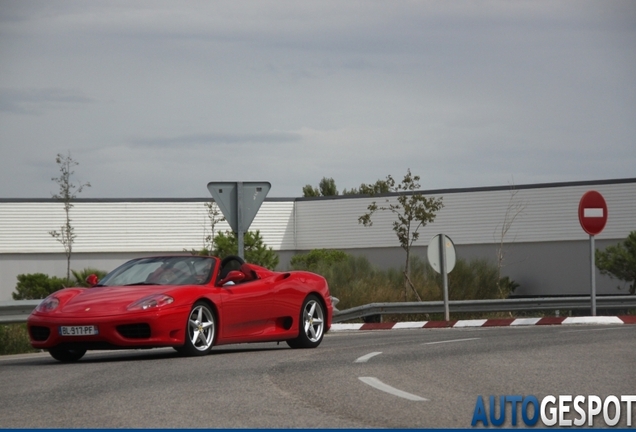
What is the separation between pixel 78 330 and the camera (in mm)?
11984

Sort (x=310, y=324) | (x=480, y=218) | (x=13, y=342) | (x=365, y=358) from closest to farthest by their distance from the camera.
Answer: (x=365, y=358)
(x=310, y=324)
(x=13, y=342)
(x=480, y=218)

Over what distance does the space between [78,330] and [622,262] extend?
33.0m

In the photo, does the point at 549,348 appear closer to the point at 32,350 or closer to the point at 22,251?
the point at 32,350

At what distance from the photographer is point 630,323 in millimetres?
20203

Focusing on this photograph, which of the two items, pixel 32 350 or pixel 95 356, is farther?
pixel 32 350

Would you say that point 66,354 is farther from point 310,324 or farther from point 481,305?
point 481,305

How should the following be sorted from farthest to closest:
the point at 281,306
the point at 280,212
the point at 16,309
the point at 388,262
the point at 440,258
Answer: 1. the point at 280,212
2. the point at 388,262
3. the point at 440,258
4. the point at 16,309
5. the point at 281,306

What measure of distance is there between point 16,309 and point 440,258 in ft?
30.9

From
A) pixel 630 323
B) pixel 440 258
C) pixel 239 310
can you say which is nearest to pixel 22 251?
pixel 440 258

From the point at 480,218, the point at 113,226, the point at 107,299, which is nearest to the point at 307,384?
the point at 107,299

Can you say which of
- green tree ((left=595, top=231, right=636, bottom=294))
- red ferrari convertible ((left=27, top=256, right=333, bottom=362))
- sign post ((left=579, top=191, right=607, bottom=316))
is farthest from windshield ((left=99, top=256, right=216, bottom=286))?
green tree ((left=595, top=231, right=636, bottom=294))

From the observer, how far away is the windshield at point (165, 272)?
13.1 meters

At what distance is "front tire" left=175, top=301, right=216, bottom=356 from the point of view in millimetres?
12500

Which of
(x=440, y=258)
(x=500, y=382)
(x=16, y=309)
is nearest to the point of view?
(x=500, y=382)
